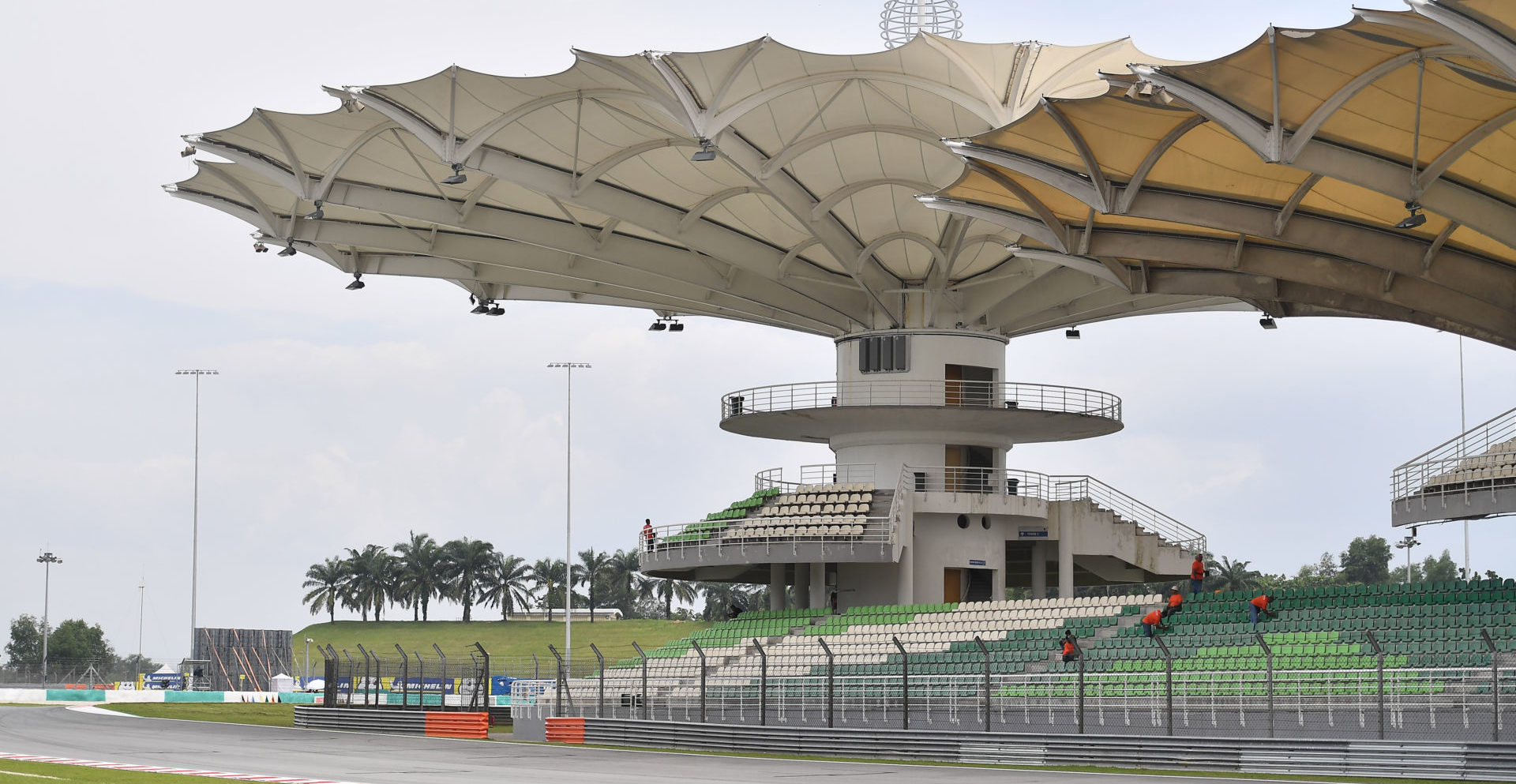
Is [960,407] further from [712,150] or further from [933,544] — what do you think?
[712,150]

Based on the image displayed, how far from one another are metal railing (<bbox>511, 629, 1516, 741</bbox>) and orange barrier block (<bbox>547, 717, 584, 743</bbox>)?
13.2 inches

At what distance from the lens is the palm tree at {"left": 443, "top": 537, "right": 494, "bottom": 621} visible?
440 feet

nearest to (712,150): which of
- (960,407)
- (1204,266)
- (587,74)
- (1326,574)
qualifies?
(587,74)

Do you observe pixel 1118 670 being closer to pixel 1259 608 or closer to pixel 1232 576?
pixel 1259 608

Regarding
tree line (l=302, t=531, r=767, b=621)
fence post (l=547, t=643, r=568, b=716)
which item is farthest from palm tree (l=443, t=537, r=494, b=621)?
fence post (l=547, t=643, r=568, b=716)

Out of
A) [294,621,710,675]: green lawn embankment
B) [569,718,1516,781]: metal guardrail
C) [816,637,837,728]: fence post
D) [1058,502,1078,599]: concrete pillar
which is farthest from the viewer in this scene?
[294,621,710,675]: green lawn embankment

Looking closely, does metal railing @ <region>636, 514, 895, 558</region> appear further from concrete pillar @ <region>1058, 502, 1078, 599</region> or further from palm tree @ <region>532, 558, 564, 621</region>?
palm tree @ <region>532, 558, 564, 621</region>

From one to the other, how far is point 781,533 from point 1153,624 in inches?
546

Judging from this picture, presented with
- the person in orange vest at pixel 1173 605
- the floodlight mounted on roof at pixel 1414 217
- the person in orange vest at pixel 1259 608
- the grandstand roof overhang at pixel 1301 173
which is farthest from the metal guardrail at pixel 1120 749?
the person in orange vest at pixel 1173 605

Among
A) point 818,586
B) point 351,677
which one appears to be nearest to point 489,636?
point 818,586

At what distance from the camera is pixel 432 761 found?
91.9 ft

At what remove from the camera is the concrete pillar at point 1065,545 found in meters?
51.4

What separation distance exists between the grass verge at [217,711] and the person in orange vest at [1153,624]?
2504cm

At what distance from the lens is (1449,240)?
3002 cm
